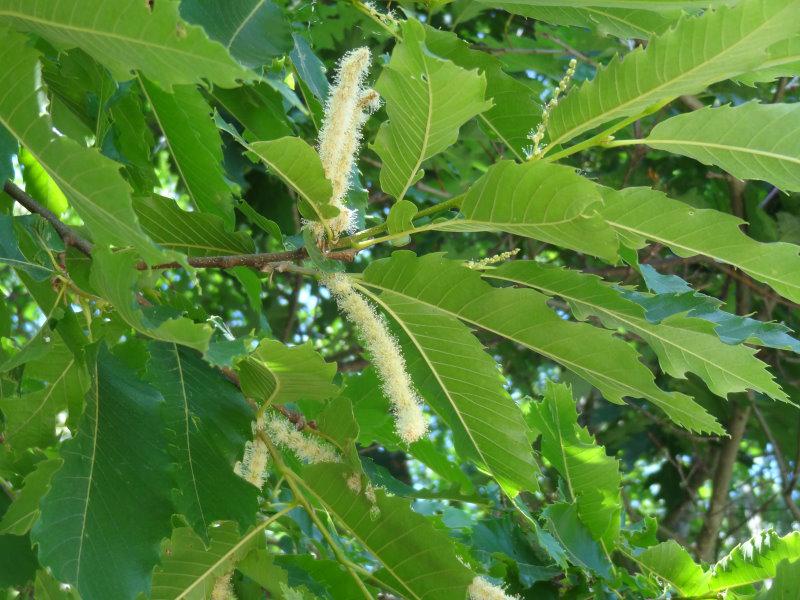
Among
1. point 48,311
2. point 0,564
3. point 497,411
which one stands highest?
point 48,311

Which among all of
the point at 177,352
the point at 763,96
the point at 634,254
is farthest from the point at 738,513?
the point at 177,352

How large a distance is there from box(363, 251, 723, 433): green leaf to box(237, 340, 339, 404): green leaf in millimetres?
117

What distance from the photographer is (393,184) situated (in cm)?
113

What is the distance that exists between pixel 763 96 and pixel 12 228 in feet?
9.75

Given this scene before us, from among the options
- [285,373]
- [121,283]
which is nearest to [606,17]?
[285,373]

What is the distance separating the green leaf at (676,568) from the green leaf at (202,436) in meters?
0.71

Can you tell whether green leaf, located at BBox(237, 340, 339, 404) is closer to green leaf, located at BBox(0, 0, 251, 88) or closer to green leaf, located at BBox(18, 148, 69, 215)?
green leaf, located at BBox(0, 0, 251, 88)

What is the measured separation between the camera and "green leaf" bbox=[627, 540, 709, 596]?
1619 mm

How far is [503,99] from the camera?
1.41 metres

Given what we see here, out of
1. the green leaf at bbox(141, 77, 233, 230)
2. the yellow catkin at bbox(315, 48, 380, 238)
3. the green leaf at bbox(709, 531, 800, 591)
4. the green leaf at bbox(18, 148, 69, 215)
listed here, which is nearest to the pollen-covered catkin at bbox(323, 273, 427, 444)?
the yellow catkin at bbox(315, 48, 380, 238)

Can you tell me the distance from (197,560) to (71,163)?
636mm

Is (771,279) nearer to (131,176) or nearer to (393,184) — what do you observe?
(393,184)

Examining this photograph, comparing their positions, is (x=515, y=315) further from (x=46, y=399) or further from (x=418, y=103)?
(x=46, y=399)

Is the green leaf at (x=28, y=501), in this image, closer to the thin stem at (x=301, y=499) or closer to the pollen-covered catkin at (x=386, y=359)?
the thin stem at (x=301, y=499)
